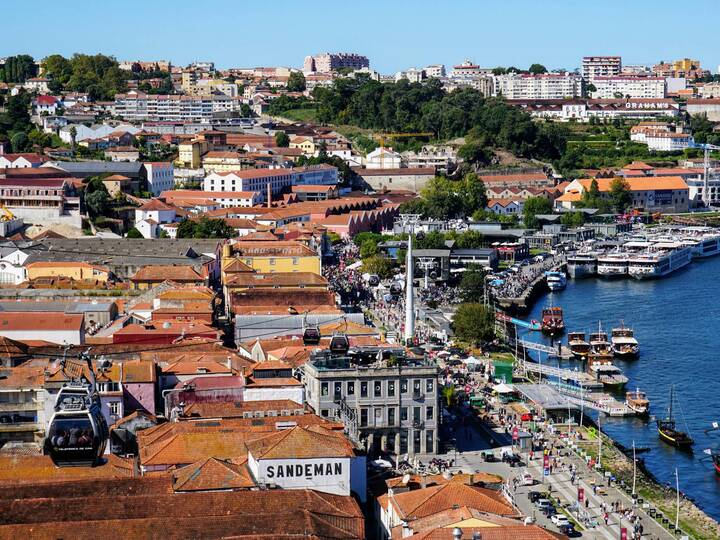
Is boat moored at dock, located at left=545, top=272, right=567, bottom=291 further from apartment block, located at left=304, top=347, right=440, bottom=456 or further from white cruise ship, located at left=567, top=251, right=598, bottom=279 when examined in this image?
apartment block, located at left=304, top=347, right=440, bottom=456

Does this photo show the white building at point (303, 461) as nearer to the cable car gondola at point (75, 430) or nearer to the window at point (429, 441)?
the window at point (429, 441)

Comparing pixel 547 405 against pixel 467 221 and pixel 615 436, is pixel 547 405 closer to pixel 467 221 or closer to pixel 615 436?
pixel 615 436

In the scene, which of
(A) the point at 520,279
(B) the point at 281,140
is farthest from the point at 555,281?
(B) the point at 281,140

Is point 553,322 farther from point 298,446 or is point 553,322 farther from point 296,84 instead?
point 296,84

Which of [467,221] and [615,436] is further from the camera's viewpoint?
[467,221]

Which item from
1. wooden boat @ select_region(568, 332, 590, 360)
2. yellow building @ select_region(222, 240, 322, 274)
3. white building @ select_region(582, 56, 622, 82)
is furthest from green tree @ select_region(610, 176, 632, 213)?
white building @ select_region(582, 56, 622, 82)

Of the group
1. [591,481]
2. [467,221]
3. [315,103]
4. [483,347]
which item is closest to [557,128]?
[315,103]
